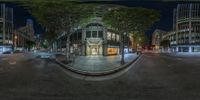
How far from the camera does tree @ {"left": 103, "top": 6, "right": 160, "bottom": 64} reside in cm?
478

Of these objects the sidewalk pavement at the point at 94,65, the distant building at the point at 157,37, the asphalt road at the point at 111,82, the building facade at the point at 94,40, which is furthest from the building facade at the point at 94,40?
the distant building at the point at 157,37

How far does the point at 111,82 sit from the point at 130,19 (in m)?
1.17

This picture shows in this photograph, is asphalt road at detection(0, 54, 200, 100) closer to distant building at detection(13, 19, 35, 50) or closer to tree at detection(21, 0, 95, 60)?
distant building at detection(13, 19, 35, 50)

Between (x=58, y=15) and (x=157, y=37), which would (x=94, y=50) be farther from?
(x=157, y=37)

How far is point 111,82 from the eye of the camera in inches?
190

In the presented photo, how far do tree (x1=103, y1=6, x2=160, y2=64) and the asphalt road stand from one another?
0.58 metres

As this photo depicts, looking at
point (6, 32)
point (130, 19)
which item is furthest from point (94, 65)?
point (6, 32)

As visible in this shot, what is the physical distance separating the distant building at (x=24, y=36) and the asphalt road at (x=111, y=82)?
223mm

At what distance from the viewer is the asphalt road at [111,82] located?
466cm

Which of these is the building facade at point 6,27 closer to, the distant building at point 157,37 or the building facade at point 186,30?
the distant building at point 157,37

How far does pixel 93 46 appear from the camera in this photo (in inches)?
163

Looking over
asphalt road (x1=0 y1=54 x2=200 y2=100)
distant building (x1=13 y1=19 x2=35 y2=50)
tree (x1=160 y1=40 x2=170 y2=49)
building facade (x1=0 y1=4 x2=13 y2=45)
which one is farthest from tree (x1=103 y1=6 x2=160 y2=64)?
building facade (x1=0 y1=4 x2=13 y2=45)

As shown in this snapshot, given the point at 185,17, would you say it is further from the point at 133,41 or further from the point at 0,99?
the point at 0,99

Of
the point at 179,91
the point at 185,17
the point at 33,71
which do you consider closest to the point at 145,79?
the point at 179,91
